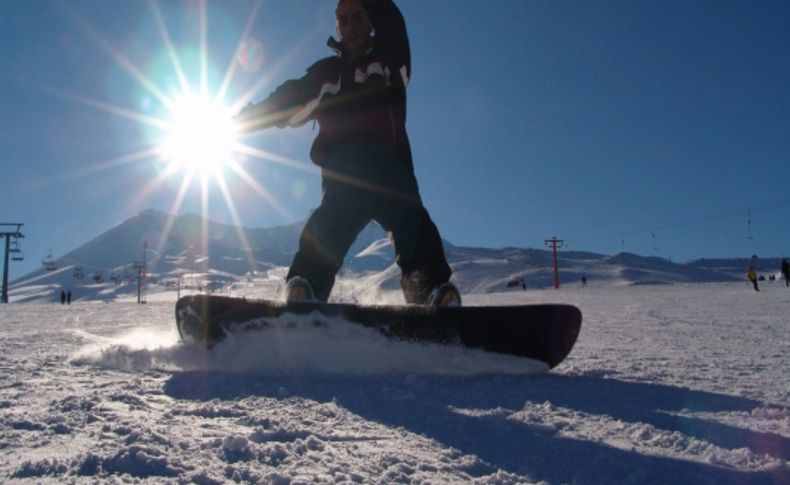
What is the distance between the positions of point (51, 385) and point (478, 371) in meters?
1.68

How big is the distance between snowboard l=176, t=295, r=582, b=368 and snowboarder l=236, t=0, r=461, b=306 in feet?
2.14

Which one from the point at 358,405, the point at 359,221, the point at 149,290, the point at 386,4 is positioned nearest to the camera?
the point at 358,405

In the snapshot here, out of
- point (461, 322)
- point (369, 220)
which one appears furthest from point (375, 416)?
point (369, 220)

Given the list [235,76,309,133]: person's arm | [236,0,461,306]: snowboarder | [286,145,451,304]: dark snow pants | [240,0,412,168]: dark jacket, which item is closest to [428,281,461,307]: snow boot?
[236,0,461,306]: snowboarder

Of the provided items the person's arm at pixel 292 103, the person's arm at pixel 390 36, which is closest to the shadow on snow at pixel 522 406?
the person's arm at pixel 292 103

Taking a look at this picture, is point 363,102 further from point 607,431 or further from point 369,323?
point 607,431

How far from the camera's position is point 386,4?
158 inches

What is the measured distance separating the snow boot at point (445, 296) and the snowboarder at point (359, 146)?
0.18ft

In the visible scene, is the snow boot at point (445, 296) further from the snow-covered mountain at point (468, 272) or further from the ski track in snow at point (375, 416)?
the snow-covered mountain at point (468, 272)

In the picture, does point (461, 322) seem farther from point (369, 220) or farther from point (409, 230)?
point (369, 220)

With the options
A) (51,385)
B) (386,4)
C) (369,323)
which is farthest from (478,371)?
(386,4)

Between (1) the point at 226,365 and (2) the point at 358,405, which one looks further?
(1) the point at 226,365

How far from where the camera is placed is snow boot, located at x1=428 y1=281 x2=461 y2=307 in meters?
3.14

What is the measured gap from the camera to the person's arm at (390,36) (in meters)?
3.90
